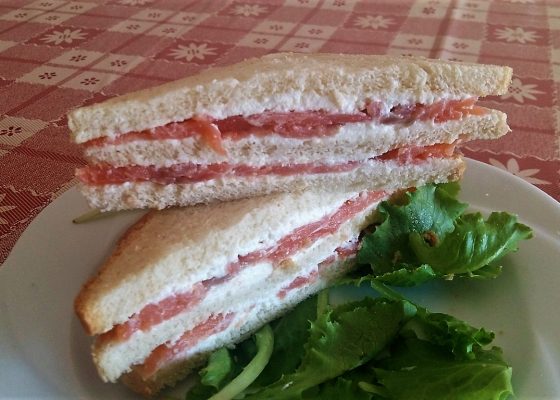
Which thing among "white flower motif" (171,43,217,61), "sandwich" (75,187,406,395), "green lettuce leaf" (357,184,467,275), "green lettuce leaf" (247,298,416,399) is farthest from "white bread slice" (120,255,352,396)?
"white flower motif" (171,43,217,61)

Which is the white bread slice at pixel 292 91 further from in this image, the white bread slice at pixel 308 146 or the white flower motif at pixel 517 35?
the white flower motif at pixel 517 35

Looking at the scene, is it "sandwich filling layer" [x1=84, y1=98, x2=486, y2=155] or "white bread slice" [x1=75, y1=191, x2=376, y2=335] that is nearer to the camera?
"white bread slice" [x1=75, y1=191, x2=376, y2=335]

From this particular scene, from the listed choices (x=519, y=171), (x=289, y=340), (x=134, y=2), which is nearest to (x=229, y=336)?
(x=289, y=340)

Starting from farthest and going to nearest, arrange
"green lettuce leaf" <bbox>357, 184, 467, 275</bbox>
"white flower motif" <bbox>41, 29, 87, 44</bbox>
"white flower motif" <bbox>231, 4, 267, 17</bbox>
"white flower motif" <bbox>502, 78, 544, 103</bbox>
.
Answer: "white flower motif" <bbox>231, 4, 267, 17</bbox>
"white flower motif" <bbox>41, 29, 87, 44</bbox>
"white flower motif" <bbox>502, 78, 544, 103</bbox>
"green lettuce leaf" <bbox>357, 184, 467, 275</bbox>

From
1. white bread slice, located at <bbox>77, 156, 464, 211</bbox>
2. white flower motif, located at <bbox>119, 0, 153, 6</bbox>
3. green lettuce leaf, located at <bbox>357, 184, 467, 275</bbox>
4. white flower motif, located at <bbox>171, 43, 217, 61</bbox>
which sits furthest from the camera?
white flower motif, located at <bbox>119, 0, 153, 6</bbox>

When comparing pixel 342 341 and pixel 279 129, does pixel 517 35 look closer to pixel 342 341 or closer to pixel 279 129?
pixel 279 129

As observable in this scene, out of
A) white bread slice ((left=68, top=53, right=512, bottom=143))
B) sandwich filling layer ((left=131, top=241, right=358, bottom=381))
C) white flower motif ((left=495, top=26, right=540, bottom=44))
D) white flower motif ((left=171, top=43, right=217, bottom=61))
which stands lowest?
sandwich filling layer ((left=131, top=241, right=358, bottom=381))

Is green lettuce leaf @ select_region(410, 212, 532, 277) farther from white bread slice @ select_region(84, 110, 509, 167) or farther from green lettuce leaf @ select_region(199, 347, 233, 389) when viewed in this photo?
green lettuce leaf @ select_region(199, 347, 233, 389)
